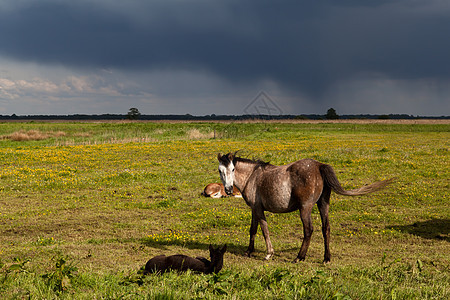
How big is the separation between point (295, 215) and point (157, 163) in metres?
14.6

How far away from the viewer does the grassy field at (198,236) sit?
19.0 feet

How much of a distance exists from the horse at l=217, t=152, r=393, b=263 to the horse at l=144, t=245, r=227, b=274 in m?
2.30

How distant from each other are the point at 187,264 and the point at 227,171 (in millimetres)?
2915

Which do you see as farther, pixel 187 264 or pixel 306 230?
pixel 306 230

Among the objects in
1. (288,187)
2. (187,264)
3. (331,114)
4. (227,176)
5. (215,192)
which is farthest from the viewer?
(331,114)

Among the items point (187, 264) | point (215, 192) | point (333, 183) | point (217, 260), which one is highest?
point (333, 183)

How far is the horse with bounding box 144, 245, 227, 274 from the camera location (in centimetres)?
691

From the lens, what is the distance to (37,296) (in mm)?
5426

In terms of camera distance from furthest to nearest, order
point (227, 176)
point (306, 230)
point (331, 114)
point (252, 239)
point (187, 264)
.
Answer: point (331, 114) → point (252, 239) → point (227, 176) → point (306, 230) → point (187, 264)

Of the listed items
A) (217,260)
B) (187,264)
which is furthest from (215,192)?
(217,260)

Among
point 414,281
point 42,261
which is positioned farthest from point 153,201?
point 414,281

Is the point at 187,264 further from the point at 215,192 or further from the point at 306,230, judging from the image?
the point at 215,192

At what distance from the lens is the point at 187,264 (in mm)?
7043

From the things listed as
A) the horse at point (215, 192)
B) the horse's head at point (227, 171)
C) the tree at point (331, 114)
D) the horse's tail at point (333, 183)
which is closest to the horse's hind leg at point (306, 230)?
the horse's tail at point (333, 183)
